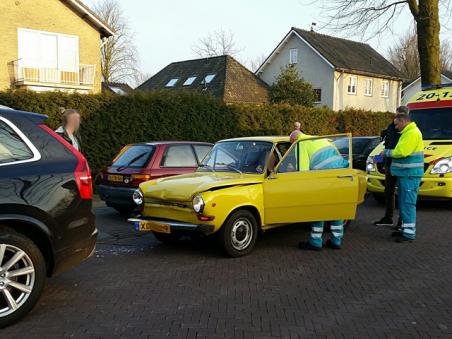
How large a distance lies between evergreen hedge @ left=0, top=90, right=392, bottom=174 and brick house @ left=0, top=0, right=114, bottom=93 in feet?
33.3

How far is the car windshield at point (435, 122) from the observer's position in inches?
408

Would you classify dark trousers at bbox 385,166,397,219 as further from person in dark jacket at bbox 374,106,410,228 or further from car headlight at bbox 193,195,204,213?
car headlight at bbox 193,195,204,213

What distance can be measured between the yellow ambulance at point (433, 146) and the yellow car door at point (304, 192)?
3042mm

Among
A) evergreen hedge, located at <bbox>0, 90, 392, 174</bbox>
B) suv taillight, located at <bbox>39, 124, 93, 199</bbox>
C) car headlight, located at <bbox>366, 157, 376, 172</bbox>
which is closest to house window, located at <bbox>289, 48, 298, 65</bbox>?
evergreen hedge, located at <bbox>0, 90, 392, 174</bbox>

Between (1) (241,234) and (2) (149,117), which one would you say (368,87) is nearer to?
(2) (149,117)

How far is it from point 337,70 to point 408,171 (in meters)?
31.6

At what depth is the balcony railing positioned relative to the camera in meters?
23.3

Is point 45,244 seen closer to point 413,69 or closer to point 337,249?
point 337,249

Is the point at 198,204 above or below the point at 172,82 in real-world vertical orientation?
below

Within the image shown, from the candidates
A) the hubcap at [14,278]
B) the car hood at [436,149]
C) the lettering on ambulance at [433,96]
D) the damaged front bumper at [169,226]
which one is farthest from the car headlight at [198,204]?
the lettering on ambulance at [433,96]

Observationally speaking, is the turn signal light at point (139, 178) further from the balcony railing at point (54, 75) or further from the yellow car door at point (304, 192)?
the balcony railing at point (54, 75)

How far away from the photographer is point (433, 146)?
1005cm

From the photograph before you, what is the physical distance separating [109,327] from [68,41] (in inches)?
934

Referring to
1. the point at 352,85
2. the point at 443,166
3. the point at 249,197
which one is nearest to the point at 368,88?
the point at 352,85
